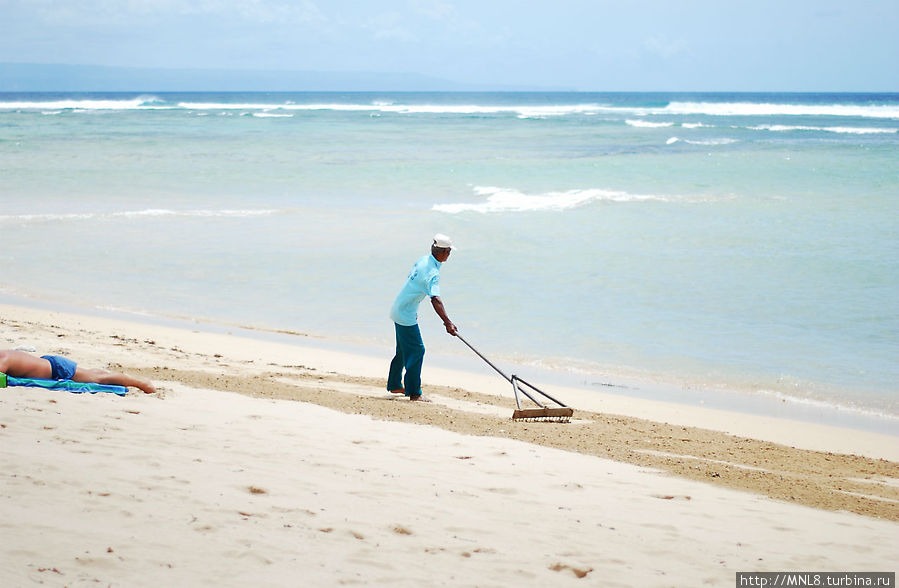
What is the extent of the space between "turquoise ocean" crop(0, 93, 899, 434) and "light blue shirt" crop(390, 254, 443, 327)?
1.94 meters

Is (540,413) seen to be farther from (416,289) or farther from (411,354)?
(416,289)

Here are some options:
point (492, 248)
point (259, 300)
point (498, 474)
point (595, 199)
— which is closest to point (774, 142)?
point (595, 199)

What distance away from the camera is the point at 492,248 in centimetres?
1467

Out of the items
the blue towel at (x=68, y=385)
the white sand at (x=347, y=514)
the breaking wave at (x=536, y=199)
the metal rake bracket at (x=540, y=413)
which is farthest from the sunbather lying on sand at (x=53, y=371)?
the breaking wave at (x=536, y=199)

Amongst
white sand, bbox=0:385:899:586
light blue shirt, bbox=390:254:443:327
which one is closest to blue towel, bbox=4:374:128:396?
white sand, bbox=0:385:899:586

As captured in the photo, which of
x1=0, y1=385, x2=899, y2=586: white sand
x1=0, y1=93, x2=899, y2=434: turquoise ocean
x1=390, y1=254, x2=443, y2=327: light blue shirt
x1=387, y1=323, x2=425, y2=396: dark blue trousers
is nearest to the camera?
x1=0, y1=385, x2=899, y2=586: white sand

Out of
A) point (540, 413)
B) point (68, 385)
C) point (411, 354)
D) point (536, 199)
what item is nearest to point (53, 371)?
point (68, 385)

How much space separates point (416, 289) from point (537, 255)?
7347 mm

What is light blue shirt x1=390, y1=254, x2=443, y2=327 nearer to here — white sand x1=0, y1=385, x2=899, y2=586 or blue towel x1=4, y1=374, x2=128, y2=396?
white sand x1=0, y1=385, x2=899, y2=586

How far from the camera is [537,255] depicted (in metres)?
14.0

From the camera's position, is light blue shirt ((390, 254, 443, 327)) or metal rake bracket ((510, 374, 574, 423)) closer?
metal rake bracket ((510, 374, 574, 423))

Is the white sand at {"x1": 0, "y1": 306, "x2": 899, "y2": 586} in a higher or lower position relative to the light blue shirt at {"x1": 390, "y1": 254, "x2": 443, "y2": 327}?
lower

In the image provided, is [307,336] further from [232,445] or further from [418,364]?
[232,445]

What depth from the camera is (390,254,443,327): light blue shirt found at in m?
6.71
